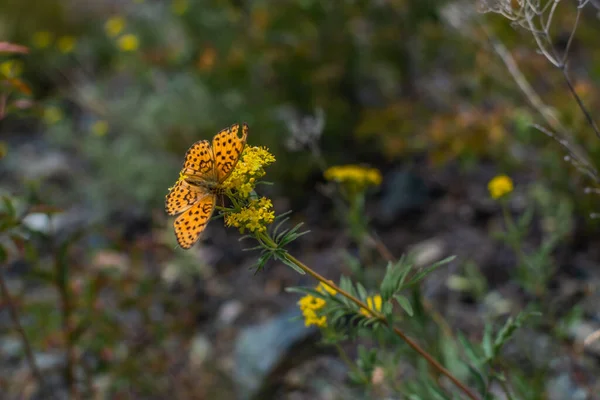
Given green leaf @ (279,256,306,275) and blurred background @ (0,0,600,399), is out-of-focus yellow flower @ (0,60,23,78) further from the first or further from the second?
green leaf @ (279,256,306,275)

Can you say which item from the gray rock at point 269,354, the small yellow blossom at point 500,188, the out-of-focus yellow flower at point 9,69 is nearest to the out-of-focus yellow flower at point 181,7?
the out-of-focus yellow flower at point 9,69

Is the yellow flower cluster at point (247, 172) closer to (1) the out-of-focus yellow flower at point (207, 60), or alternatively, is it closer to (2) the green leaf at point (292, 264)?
(2) the green leaf at point (292, 264)

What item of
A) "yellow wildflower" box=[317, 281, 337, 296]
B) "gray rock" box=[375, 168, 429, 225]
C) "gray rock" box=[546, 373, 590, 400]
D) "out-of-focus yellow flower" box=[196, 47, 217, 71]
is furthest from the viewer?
"gray rock" box=[375, 168, 429, 225]

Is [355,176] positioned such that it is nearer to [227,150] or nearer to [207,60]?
[227,150]

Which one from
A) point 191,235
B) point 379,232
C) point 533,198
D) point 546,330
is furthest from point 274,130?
point 191,235

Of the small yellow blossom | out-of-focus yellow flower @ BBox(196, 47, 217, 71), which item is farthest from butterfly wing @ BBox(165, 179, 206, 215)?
out-of-focus yellow flower @ BBox(196, 47, 217, 71)

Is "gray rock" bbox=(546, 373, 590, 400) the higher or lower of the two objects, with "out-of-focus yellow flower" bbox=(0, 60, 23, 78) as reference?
lower

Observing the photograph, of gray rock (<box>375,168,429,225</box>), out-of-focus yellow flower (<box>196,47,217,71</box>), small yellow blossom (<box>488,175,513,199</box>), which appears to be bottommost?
gray rock (<box>375,168,429,225</box>)
